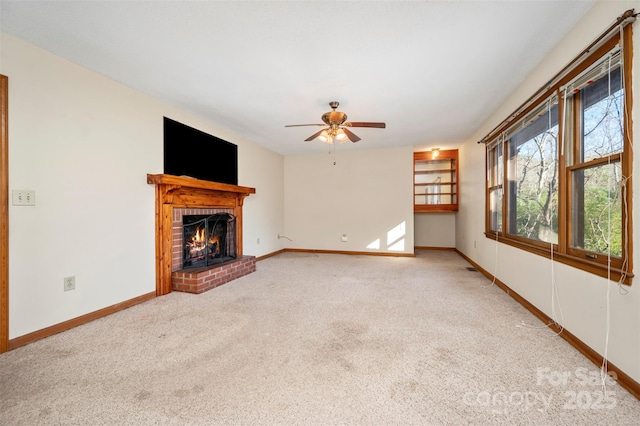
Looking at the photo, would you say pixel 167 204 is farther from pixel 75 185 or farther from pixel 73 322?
pixel 73 322

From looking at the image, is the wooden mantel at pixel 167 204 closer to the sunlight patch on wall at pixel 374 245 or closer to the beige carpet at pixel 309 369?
the beige carpet at pixel 309 369

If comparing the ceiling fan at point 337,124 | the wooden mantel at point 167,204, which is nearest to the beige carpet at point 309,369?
the wooden mantel at point 167,204

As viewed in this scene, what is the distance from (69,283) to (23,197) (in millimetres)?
801

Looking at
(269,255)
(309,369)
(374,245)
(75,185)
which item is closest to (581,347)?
(309,369)

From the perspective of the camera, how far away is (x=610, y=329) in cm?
154

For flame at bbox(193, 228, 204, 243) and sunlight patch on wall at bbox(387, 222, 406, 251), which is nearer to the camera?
flame at bbox(193, 228, 204, 243)

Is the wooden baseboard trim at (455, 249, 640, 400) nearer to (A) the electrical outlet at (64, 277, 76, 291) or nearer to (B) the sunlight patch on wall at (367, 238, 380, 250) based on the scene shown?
(B) the sunlight patch on wall at (367, 238, 380, 250)

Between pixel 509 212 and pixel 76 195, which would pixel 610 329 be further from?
pixel 76 195

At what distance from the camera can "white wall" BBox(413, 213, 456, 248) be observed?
6328 millimetres

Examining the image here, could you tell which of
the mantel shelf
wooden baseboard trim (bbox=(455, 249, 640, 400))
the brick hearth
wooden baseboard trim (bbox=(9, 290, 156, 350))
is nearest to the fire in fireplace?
the brick hearth

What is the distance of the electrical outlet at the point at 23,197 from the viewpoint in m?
1.92

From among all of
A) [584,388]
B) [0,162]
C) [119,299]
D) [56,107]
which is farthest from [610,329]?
[56,107]

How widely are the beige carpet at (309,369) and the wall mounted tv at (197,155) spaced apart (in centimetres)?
177

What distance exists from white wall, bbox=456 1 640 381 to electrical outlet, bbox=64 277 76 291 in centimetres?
404
